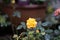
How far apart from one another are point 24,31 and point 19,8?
0.81 metres

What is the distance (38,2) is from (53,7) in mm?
271

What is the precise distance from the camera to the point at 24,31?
1533 mm

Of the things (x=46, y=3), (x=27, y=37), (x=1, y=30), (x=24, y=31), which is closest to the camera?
(x=27, y=37)

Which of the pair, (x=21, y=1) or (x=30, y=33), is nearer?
(x=30, y=33)

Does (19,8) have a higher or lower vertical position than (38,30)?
lower

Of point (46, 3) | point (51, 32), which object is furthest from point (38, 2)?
point (51, 32)

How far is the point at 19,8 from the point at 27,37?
933 millimetres

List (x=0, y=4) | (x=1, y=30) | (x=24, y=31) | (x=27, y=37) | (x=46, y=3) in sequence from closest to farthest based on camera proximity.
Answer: (x=27, y=37) → (x=24, y=31) → (x=1, y=30) → (x=0, y=4) → (x=46, y=3)

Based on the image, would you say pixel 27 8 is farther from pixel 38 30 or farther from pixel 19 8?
pixel 38 30

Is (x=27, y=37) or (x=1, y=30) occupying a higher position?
(x=27, y=37)

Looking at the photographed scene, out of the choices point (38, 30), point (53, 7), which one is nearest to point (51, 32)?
point (38, 30)

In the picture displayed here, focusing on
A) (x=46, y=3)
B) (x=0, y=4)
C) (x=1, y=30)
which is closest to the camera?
(x=1, y=30)

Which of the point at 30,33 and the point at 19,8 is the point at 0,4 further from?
the point at 30,33

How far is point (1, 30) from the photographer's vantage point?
1853 millimetres
